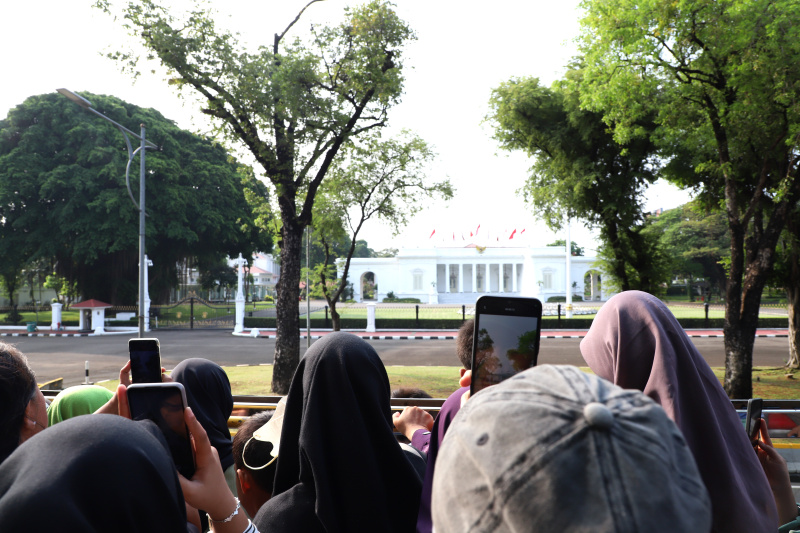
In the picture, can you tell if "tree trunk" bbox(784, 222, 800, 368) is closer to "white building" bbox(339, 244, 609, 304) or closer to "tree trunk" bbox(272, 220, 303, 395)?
"tree trunk" bbox(272, 220, 303, 395)

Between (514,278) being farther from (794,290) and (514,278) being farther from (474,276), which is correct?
(794,290)

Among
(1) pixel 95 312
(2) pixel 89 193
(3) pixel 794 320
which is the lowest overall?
(1) pixel 95 312

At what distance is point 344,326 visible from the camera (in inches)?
993

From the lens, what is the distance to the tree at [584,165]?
12.0 metres

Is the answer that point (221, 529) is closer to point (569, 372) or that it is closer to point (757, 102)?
point (569, 372)

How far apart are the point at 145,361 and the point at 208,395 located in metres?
0.39

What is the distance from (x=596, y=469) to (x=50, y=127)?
106 feet

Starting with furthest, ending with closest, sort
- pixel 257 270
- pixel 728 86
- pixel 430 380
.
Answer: pixel 257 270 → pixel 430 380 → pixel 728 86

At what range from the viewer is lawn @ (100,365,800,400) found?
9.45 m

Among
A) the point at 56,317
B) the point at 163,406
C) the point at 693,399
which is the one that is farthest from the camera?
the point at 56,317

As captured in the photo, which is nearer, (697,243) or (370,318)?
(370,318)

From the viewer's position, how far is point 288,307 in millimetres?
9602

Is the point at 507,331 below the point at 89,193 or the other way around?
below

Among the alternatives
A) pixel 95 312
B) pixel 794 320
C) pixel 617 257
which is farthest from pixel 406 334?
pixel 794 320
